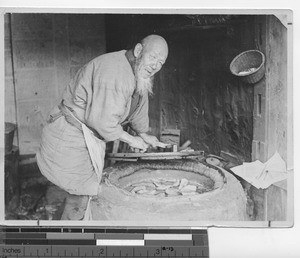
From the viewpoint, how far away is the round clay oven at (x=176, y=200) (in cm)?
153

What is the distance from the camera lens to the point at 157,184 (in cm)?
155

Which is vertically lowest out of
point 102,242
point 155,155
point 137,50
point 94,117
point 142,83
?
point 102,242

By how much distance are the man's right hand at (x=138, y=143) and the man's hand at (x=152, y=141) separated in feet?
A: 0.03

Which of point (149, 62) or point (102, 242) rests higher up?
point (149, 62)

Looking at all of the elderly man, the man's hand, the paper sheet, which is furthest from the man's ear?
the paper sheet

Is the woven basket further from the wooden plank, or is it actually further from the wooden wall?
the wooden wall

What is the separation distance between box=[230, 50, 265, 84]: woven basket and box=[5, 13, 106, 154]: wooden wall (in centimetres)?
41

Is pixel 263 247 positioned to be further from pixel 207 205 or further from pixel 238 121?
pixel 238 121

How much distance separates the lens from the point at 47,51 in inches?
59.5

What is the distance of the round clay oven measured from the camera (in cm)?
153

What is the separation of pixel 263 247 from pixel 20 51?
96 cm

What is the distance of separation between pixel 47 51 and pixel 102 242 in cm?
61

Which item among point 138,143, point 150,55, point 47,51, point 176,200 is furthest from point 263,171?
point 47,51

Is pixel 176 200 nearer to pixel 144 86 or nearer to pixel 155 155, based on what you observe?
pixel 155 155
